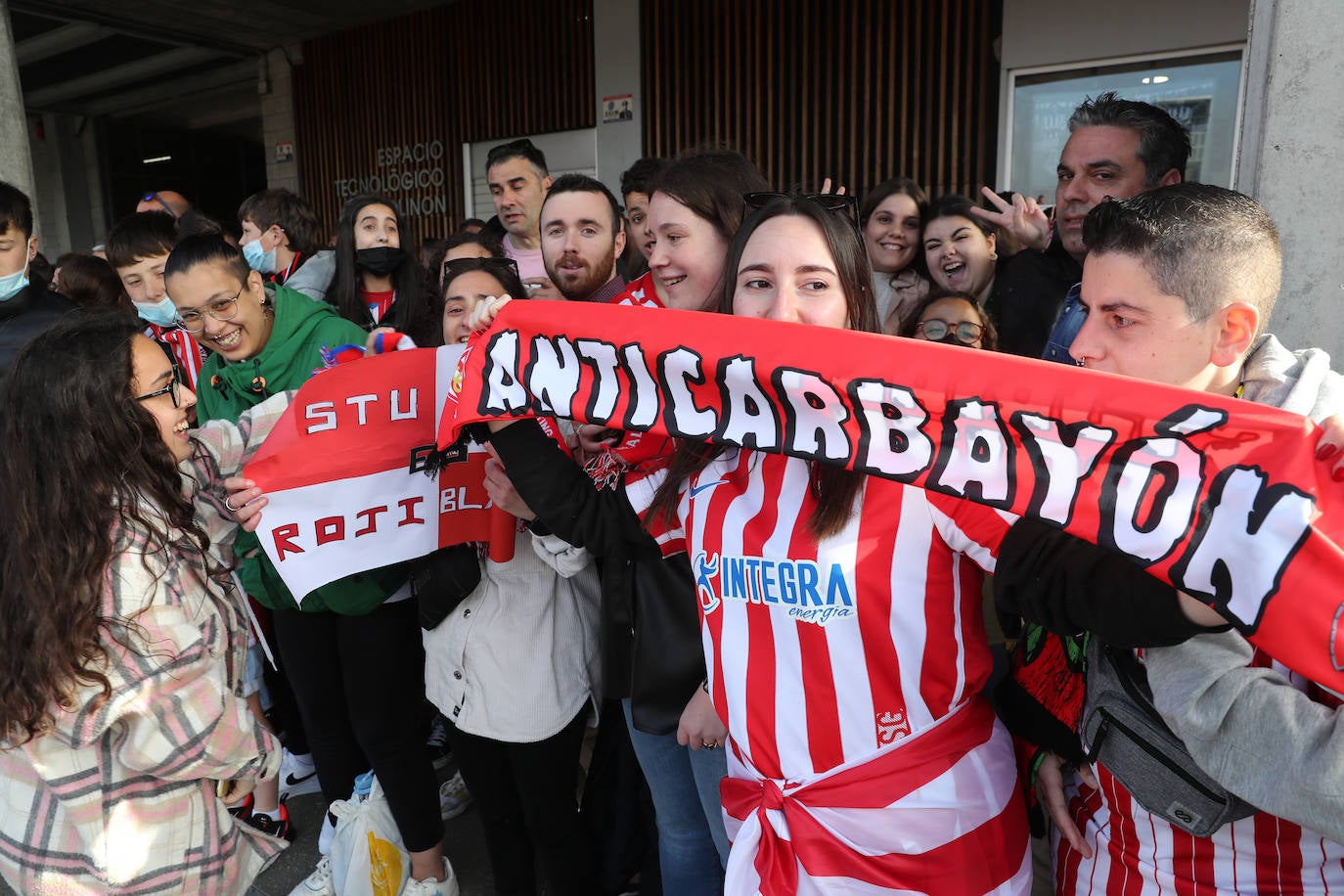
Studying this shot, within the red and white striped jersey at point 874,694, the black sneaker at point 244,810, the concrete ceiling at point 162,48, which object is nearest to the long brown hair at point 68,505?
the red and white striped jersey at point 874,694

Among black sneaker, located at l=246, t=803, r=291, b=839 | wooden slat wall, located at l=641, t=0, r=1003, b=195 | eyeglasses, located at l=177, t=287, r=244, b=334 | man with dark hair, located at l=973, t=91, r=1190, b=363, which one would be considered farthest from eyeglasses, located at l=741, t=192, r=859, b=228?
wooden slat wall, located at l=641, t=0, r=1003, b=195

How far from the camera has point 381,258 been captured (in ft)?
12.4

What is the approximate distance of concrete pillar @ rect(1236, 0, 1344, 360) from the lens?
2018 mm

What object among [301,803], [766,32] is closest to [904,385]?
[301,803]

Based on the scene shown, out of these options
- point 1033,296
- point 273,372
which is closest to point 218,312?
point 273,372

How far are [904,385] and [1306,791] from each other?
686 mm

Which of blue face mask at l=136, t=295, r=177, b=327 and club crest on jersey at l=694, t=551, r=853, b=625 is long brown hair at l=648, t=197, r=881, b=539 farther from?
blue face mask at l=136, t=295, r=177, b=327

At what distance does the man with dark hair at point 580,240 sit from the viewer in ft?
8.87

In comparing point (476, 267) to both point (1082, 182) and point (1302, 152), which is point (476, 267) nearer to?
point (1082, 182)

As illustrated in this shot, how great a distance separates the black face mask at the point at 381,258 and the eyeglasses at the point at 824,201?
2.53 meters

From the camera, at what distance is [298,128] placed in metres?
10.5

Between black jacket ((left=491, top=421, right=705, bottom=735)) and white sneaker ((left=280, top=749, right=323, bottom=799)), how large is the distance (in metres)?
2.31

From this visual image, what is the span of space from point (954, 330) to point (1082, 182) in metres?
0.52

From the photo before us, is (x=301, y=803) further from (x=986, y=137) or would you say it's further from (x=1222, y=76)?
(x=1222, y=76)
